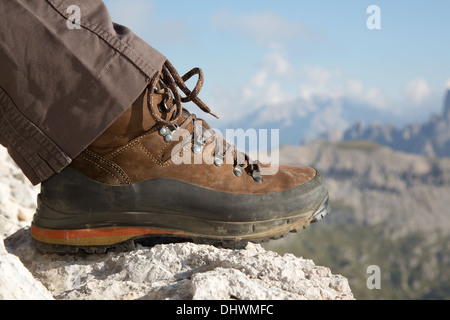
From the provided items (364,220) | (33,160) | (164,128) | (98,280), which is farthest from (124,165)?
(364,220)

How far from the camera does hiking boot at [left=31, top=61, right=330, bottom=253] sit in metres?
2.81

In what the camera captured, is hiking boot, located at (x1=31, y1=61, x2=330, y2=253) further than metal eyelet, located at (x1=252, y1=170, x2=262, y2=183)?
No

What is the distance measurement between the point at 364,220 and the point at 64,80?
586ft

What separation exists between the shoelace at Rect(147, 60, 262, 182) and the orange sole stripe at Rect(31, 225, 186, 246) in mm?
620

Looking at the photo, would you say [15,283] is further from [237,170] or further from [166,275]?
[237,170]

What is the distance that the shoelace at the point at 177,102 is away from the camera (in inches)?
108

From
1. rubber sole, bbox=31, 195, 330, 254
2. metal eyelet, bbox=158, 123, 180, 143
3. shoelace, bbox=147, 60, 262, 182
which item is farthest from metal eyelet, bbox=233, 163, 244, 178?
metal eyelet, bbox=158, 123, 180, 143

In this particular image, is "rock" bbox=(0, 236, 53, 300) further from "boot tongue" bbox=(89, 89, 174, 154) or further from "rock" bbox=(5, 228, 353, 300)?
"boot tongue" bbox=(89, 89, 174, 154)

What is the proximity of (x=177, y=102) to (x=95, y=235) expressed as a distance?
1004mm

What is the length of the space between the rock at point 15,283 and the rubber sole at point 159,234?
0.67 meters

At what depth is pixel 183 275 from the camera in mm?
2773

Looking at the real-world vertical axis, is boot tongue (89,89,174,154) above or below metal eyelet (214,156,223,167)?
above

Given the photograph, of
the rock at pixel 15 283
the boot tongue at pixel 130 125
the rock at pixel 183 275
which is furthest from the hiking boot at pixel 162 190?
the rock at pixel 15 283
